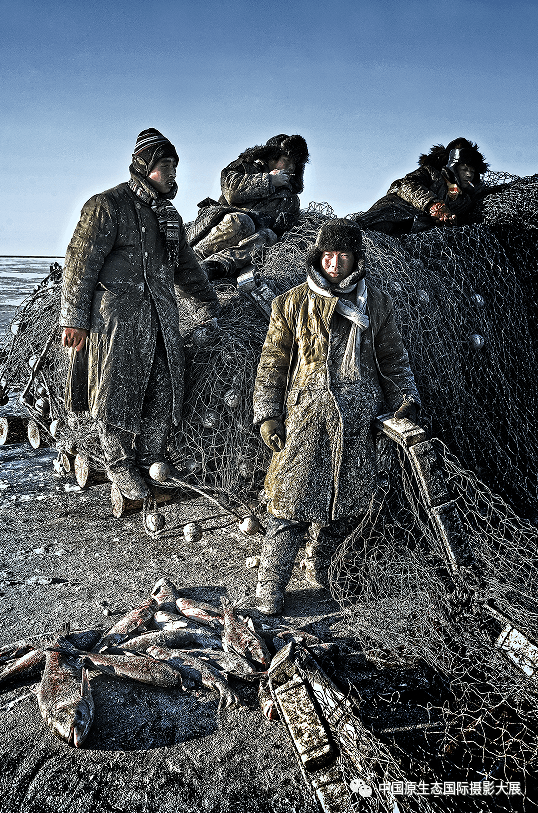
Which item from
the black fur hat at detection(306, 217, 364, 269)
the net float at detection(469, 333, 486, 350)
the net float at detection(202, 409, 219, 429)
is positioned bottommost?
the net float at detection(202, 409, 219, 429)

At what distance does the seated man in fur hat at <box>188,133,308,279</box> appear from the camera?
4957 mm

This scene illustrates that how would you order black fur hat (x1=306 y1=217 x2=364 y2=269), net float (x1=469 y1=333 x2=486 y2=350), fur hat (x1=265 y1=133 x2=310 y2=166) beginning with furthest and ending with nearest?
fur hat (x1=265 y1=133 x2=310 y2=166), net float (x1=469 y1=333 x2=486 y2=350), black fur hat (x1=306 y1=217 x2=364 y2=269)

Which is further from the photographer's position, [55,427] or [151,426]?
[55,427]

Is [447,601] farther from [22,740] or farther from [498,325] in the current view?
[498,325]

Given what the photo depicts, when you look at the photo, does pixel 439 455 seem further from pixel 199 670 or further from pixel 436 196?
pixel 436 196

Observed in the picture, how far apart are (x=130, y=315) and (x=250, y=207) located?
209 cm

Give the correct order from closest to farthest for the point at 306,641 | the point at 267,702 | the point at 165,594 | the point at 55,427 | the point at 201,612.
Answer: the point at 267,702 < the point at 306,641 < the point at 201,612 < the point at 165,594 < the point at 55,427

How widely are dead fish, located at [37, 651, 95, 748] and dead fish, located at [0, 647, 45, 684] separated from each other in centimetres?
6

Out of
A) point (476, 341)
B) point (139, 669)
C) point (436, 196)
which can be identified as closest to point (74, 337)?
point (139, 669)

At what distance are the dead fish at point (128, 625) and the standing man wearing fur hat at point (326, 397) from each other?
0.61 m

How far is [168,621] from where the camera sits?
3.05m

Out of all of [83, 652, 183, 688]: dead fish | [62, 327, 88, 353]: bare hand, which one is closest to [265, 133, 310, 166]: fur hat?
[62, 327, 88, 353]: bare hand

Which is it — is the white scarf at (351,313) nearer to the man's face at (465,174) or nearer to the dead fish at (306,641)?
the dead fish at (306,641)

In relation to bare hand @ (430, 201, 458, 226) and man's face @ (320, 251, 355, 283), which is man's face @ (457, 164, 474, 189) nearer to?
bare hand @ (430, 201, 458, 226)
